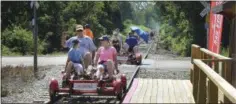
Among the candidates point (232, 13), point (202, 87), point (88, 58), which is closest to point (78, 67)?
point (88, 58)

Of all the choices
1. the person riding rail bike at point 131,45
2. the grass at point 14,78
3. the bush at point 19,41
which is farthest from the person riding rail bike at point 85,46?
the bush at point 19,41

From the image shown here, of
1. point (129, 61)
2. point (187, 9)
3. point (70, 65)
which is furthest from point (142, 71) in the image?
point (187, 9)

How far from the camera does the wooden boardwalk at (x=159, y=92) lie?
10344 mm

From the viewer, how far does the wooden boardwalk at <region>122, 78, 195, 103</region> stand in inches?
407

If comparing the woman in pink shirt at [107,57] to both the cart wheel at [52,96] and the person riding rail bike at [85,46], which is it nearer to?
the person riding rail bike at [85,46]

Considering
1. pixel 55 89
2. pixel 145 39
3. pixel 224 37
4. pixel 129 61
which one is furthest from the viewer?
pixel 145 39

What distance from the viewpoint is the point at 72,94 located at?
1127 cm

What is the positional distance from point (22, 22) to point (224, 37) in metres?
18.3

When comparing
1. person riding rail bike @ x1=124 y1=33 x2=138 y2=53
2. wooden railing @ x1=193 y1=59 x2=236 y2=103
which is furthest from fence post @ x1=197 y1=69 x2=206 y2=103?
person riding rail bike @ x1=124 y1=33 x2=138 y2=53

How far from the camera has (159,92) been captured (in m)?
11.8

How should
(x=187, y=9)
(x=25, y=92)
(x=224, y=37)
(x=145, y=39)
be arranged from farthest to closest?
(x=145, y=39) → (x=187, y=9) → (x=224, y=37) → (x=25, y=92)

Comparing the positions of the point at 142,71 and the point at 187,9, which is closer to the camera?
the point at 142,71

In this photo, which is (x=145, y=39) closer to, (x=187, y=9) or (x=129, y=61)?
(x=187, y=9)

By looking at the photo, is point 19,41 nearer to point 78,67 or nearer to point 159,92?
point 78,67
